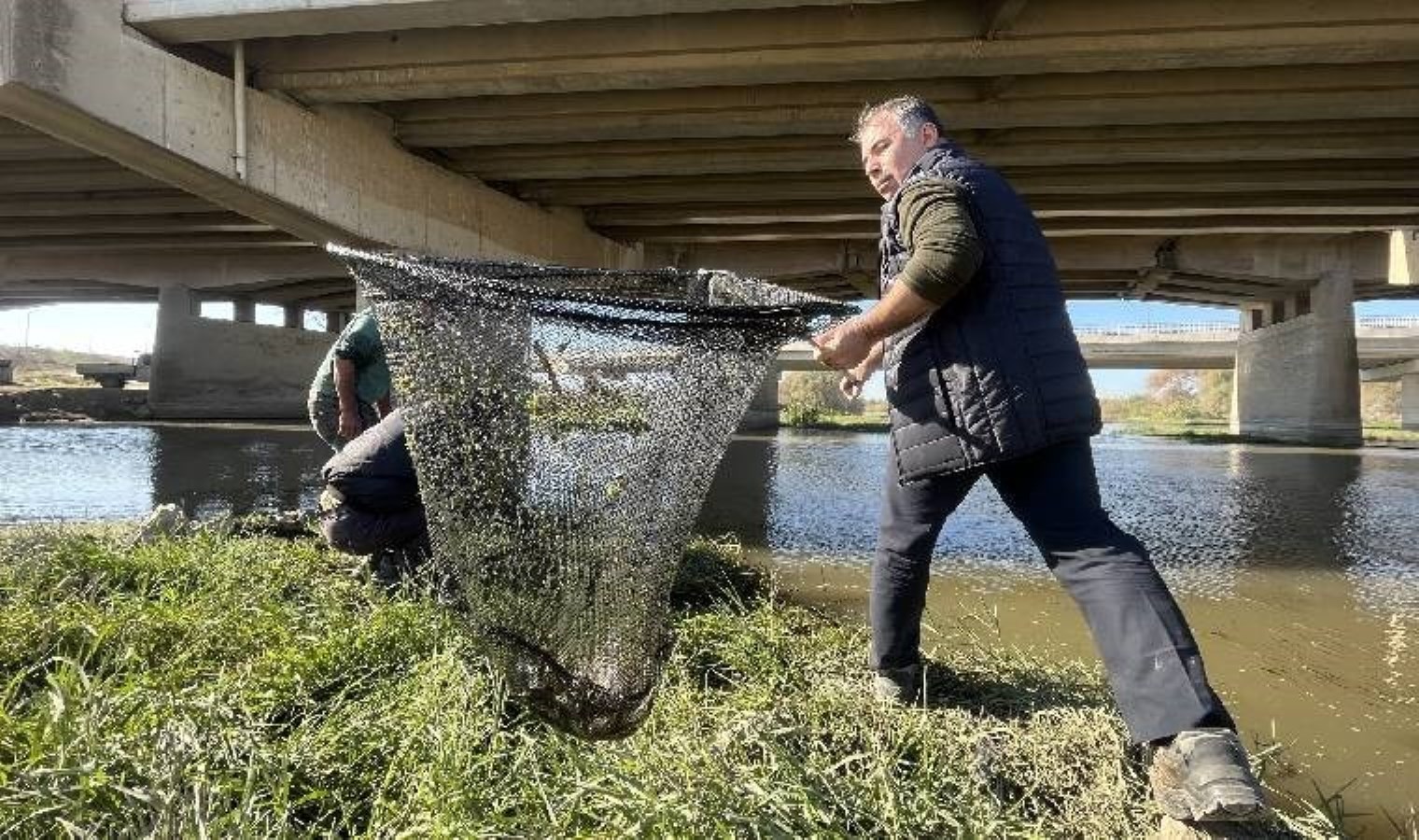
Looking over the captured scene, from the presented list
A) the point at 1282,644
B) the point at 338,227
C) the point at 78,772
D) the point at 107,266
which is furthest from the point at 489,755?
the point at 107,266

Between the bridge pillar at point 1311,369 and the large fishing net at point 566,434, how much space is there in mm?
21781

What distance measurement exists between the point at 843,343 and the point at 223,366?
2787 cm

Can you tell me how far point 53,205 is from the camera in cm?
1488

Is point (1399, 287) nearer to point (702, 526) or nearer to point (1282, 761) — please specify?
point (702, 526)

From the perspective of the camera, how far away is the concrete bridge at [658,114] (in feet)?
25.8

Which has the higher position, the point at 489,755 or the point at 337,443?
the point at 337,443

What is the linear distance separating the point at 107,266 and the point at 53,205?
37.3 ft

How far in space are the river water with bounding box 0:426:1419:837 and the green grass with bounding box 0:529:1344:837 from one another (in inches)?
27.4

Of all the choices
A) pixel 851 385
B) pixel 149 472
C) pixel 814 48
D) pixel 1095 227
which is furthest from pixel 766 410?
pixel 851 385

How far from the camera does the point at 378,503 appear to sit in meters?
3.98

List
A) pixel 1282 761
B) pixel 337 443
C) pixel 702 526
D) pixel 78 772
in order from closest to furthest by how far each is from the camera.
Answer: pixel 78 772
pixel 1282 761
pixel 337 443
pixel 702 526

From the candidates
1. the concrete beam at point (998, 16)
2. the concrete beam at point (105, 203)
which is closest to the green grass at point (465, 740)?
the concrete beam at point (998, 16)

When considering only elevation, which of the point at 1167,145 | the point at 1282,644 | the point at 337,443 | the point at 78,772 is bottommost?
the point at 1282,644

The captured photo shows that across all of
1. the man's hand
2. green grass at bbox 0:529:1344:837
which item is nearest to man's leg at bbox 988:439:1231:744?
green grass at bbox 0:529:1344:837
